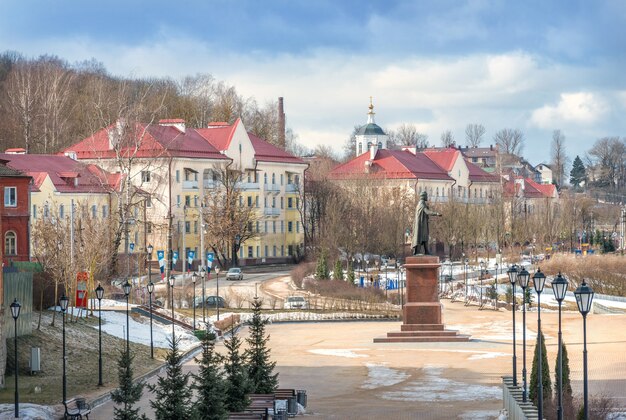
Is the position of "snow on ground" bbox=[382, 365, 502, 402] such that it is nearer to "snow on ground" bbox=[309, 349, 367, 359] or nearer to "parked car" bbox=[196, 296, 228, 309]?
"snow on ground" bbox=[309, 349, 367, 359]

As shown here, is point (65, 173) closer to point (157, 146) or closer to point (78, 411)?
point (157, 146)

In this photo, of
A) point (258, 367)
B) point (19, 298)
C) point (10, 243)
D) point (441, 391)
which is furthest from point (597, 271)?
point (258, 367)

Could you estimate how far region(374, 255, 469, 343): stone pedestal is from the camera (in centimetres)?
5166

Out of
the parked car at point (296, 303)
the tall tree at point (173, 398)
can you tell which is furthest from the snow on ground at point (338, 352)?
the tall tree at point (173, 398)

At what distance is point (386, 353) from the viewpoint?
4888cm

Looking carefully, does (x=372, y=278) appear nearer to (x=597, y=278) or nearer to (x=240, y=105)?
(x=597, y=278)

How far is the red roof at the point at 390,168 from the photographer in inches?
4567

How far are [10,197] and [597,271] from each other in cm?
3607

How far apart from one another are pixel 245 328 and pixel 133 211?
31.0 meters

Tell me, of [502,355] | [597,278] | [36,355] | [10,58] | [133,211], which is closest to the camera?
[36,355]

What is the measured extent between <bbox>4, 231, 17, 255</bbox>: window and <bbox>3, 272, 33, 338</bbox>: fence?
86.8ft

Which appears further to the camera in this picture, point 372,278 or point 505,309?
point 372,278

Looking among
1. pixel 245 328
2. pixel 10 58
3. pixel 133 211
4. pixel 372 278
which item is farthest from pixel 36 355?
pixel 10 58

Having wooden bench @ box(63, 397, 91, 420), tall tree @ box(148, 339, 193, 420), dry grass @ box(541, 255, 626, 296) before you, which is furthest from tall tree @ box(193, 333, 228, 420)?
dry grass @ box(541, 255, 626, 296)
